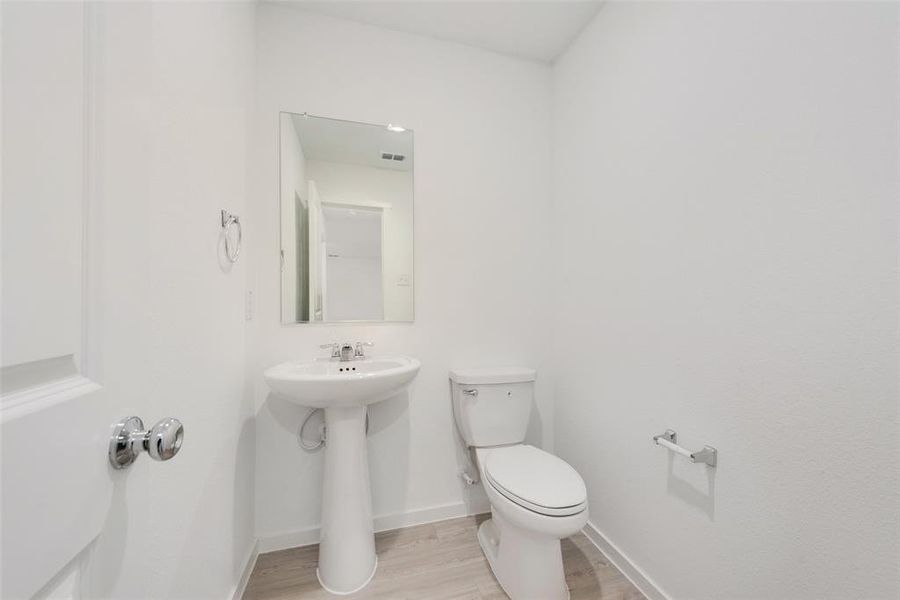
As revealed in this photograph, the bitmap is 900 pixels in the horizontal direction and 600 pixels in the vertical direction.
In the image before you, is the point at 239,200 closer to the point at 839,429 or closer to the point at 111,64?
the point at 111,64

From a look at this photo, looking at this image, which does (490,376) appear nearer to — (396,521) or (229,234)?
(396,521)

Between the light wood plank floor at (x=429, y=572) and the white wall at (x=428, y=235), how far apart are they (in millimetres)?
125

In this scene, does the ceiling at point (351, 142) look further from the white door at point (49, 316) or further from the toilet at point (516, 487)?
the white door at point (49, 316)

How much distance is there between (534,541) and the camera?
119cm

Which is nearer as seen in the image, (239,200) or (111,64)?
(111,64)

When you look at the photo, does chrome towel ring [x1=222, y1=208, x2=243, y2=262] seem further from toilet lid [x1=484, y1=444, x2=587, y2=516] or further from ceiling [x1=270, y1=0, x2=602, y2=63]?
toilet lid [x1=484, y1=444, x2=587, y2=516]

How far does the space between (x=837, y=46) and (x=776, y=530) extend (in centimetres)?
119

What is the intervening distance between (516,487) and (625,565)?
63 cm

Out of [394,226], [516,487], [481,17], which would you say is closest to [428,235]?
[394,226]

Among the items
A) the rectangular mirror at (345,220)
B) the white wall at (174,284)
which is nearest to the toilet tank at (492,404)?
the rectangular mirror at (345,220)

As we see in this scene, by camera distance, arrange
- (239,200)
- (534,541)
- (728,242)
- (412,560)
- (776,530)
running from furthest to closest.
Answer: (412,560) < (239,200) < (534,541) < (728,242) < (776,530)

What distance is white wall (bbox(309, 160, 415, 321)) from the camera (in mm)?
1628

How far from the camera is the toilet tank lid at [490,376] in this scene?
1.57 m

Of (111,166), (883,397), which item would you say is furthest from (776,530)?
(111,166)
